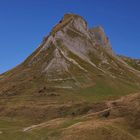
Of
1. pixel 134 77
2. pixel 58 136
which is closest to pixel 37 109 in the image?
pixel 58 136

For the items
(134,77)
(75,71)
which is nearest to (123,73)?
(134,77)

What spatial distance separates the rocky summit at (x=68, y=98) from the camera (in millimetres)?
55419

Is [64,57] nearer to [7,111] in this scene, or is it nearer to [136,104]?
[7,111]

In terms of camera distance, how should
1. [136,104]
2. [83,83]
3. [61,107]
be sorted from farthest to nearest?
[83,83]
[61,107]
[136,104]

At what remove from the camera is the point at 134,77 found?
197 meters

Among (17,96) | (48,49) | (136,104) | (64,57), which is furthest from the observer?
(48,49)

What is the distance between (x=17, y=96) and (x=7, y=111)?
2303 cm

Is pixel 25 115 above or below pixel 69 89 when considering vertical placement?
below

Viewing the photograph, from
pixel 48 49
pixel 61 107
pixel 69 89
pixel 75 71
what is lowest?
pixel 61 107

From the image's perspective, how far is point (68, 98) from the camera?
136750 millimetres

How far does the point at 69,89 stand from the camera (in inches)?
5989

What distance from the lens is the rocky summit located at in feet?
182

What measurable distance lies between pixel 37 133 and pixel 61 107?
5560cm

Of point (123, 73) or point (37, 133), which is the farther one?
point (123, 73)
